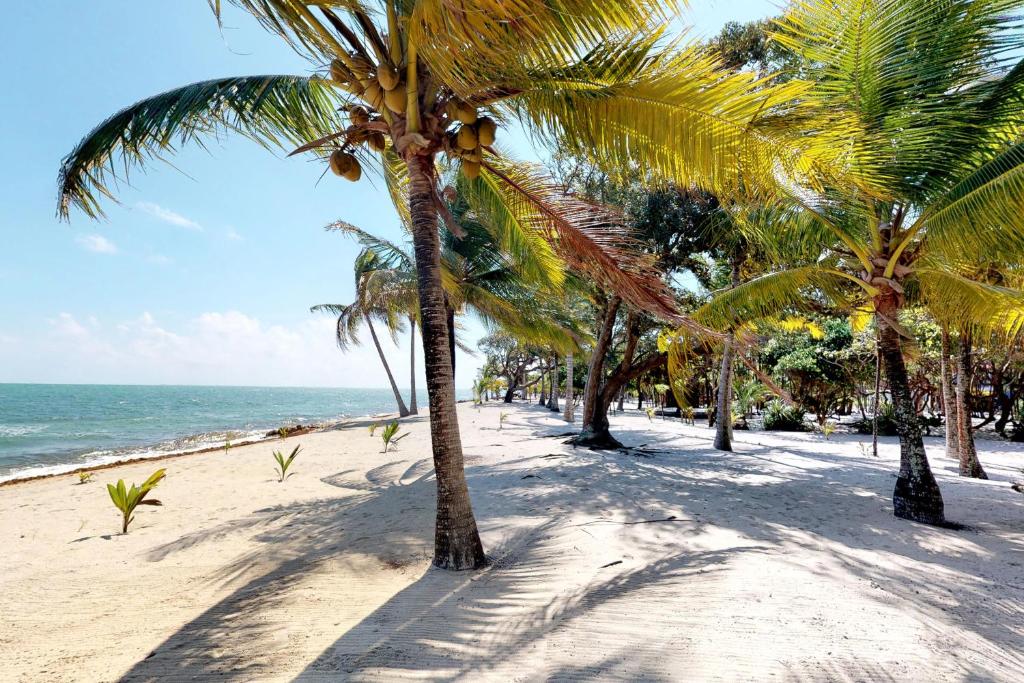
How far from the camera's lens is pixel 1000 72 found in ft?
16.8

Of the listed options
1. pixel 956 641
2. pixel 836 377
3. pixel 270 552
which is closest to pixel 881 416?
pixel 836 377

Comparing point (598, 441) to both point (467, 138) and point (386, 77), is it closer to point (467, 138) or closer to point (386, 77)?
point (467, 138)

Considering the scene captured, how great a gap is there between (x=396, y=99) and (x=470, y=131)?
24.6 inches

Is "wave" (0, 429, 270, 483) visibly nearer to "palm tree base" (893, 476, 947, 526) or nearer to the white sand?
the white sand

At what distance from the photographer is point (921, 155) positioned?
4.79m

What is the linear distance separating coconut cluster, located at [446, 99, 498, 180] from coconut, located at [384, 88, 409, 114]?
0.36 m

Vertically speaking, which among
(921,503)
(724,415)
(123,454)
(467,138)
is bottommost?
(123,454)

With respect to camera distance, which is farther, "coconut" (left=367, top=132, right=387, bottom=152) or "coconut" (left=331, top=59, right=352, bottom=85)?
"coconut" (left=367, top=132, right=387, bottom=152)

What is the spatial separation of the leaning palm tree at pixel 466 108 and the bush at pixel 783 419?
17.8 m

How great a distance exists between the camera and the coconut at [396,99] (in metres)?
3.63

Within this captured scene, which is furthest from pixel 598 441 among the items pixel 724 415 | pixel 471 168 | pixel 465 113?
pixel 465 113

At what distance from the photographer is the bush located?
19062mm

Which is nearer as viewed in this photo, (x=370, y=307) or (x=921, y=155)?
(x=921, y=155)

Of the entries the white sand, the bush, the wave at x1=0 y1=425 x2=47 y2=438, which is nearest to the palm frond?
the white sand
